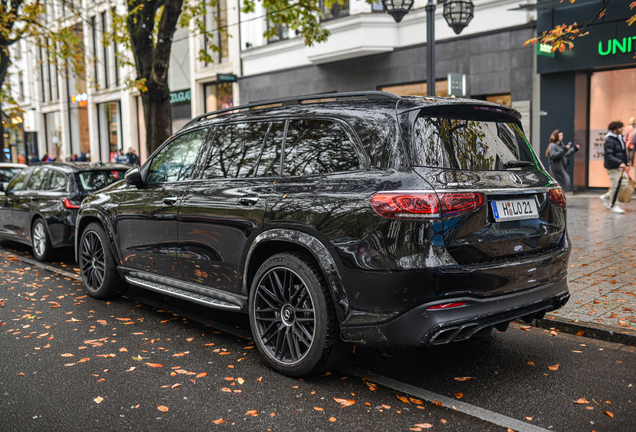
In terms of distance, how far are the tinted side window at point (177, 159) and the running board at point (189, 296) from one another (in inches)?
38.8

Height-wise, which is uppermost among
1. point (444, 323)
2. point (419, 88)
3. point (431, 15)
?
point (431, 15)

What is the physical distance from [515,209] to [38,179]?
27.2 ft

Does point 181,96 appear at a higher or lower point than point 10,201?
higher

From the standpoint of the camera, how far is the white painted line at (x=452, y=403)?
3334 mm

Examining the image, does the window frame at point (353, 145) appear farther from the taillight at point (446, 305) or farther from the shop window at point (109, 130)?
the shop window at point (109, 130)

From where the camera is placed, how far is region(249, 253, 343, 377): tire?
387cm

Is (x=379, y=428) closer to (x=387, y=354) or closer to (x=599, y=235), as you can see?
(x=387, y=354)

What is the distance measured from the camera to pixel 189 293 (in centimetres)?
512

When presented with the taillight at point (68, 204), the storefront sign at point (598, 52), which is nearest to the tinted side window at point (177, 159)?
the taillight at point (68, 204)

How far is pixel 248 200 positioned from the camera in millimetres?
4434

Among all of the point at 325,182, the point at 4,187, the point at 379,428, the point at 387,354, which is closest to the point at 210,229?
the point at 325,182

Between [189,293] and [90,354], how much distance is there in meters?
0.92

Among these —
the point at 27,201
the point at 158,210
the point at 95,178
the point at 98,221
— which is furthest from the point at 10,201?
the point at 158,210

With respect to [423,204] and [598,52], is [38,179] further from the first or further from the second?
[598,52]
